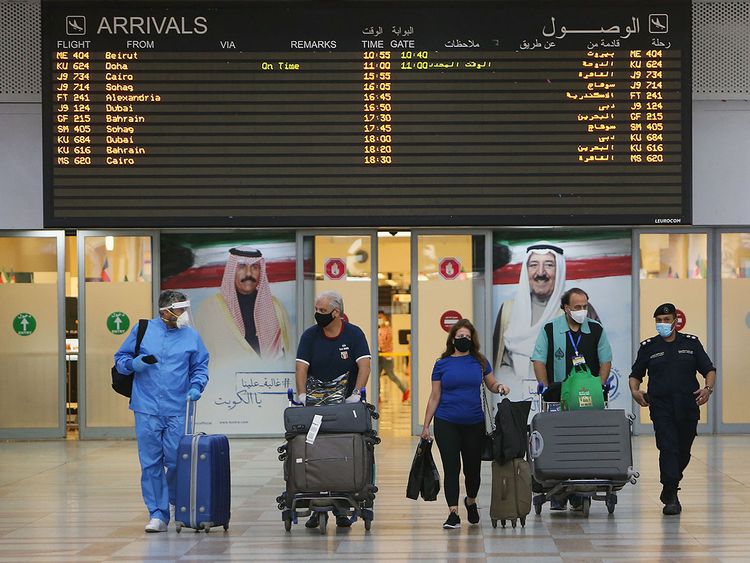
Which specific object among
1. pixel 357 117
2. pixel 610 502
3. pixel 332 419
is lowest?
pixel 610 502

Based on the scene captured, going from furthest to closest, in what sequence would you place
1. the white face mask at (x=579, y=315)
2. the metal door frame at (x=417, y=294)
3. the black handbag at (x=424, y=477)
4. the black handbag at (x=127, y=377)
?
the metal door frame at (x=417, y=294) → the white face mask at (x=579, y=315) → the black handbag at (x=127, y=377) → the black handbag at (x=424, y=477)

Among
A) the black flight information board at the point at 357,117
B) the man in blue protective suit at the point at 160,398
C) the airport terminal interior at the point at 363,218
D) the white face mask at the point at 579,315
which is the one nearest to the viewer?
the man in blue protective suit at the point at 160,398

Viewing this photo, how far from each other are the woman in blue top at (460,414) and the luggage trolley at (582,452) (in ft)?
1.77

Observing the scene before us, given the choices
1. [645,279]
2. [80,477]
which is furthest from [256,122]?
[645,279]

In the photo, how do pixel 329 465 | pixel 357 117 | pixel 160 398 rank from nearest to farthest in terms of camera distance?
1. pixel 329 465
2. pixel 160 398
3. pixel 357 117

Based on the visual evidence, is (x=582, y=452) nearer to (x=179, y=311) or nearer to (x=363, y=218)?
(x=179, y=311)

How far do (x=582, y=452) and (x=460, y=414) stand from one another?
98 cm

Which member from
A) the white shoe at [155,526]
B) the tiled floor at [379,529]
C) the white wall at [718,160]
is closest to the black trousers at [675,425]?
the tiled floor at [379,529]

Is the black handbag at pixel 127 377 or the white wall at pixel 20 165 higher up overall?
the white wall at pixel 20 165

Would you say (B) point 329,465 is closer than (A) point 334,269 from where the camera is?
Yes

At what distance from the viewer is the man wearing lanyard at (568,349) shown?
9383 mm

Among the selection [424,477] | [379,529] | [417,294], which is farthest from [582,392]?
[417,294]

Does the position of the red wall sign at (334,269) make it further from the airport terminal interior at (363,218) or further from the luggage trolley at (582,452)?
the luggage trolley at (582,452)

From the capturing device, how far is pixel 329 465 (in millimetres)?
8328
